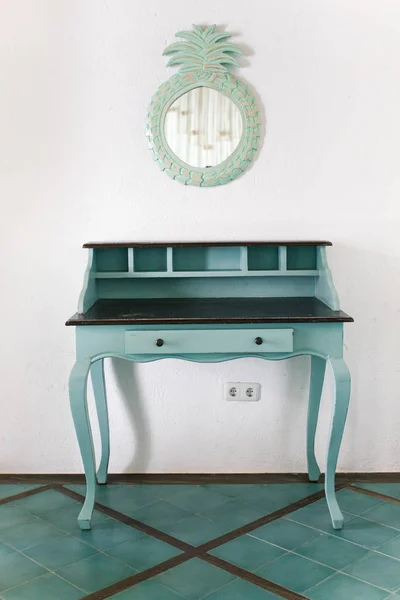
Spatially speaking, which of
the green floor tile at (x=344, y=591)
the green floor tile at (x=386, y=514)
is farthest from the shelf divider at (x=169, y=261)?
the green floor tile at (x=344, y=591)

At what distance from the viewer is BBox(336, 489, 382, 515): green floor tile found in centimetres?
296

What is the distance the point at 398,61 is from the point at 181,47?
92cm

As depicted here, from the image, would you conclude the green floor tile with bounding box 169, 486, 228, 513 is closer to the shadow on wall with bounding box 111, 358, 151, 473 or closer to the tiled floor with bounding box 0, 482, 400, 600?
the tiled floor with bounding box 0, 482, 400, 600

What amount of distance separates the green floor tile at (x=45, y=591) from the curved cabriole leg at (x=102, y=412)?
33.6 inches

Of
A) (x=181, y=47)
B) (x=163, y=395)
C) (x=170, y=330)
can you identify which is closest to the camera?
(x=170, y=330)

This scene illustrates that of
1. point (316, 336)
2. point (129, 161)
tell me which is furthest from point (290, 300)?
point (129, 161)

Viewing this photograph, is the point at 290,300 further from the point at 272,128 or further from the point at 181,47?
the point at 181,47

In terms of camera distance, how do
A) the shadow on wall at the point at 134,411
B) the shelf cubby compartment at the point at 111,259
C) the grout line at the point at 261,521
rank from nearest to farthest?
the grout line at the point at 261,521 < the shelf cubby compartment at the point at 111,259 < the shadow on wall at the point at 134,411

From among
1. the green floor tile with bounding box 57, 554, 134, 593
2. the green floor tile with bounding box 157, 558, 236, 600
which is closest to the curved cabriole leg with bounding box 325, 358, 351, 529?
the green floor tile with bounding box 157, 558, 236, 600

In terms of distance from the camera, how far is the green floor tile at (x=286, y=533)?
266 centimetres

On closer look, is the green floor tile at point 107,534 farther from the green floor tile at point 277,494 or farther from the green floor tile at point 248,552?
the green floor tile at point 277,494

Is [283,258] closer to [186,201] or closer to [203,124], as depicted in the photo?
[186,201]

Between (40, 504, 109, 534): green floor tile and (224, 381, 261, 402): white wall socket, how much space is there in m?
0.78

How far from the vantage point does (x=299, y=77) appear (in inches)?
124
